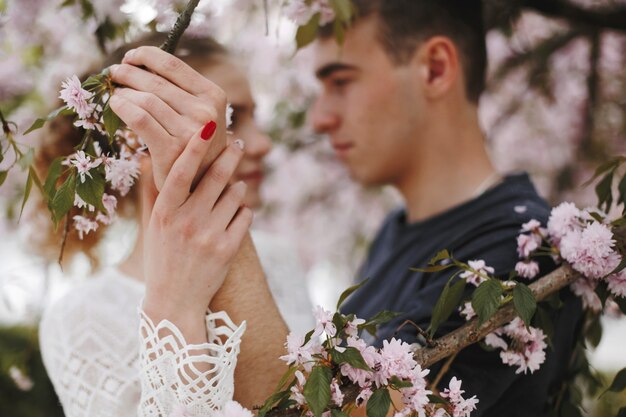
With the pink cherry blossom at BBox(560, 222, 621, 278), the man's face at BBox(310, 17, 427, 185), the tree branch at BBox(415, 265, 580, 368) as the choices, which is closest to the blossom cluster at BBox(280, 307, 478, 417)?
the tree branch at BBox(415, 265, 580, 368)

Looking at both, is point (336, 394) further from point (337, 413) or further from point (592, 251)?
point (592, 251)

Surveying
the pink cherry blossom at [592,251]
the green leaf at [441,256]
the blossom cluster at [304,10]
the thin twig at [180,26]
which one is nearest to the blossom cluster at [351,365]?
the green leaf at [441,256]

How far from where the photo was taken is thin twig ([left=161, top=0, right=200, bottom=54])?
1.15m

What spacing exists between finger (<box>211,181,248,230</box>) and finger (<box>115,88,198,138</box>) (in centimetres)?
16

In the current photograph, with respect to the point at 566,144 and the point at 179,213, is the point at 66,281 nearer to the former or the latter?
the point at 179,213

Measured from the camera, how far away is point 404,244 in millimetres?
2227

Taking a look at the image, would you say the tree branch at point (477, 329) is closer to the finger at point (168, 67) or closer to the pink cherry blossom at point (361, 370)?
the pink cherry blossom at point (361, 370)

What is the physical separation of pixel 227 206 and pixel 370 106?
1.10 meters

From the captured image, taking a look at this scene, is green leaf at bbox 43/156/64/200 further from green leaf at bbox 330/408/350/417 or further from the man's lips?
the man's lips

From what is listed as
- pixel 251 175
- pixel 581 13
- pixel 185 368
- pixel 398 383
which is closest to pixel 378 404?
pixel 398 383

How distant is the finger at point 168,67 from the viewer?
114 cm

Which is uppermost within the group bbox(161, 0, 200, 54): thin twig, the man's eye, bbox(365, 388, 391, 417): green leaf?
the man's eye

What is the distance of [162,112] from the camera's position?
1.11 meters

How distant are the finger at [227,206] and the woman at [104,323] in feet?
0.04
